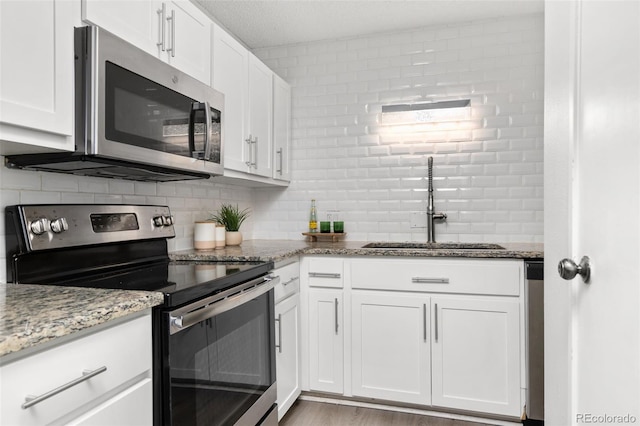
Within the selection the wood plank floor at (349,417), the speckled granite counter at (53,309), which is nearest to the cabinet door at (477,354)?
the wood plank floor at (349,417)

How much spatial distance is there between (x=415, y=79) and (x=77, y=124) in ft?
7.22

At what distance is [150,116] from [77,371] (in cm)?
96

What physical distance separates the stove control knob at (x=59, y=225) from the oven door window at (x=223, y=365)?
0.62 m

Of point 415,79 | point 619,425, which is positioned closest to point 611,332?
point 619,425

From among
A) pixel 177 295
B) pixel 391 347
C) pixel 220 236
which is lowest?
pixel 391 347

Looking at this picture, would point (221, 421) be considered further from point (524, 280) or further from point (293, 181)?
point (293, 181)

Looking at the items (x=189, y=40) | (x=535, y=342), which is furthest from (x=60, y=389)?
(x=535, y=342)

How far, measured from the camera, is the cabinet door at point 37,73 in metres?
1.10

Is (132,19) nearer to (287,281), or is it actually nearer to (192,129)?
(192,129)

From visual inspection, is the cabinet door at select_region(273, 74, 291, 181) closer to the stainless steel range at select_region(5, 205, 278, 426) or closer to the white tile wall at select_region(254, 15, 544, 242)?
the white tile wall at select_region(254, 15, 544, 242)

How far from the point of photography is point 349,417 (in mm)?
2301

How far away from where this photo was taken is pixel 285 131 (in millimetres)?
3041

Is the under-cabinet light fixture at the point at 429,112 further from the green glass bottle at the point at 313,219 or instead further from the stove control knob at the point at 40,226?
the stove control knob at the point at 40,226

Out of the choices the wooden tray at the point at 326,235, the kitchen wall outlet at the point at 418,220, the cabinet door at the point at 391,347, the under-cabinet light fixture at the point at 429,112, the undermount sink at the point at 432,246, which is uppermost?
the under-cabinet light fixture at the point at 429,112
